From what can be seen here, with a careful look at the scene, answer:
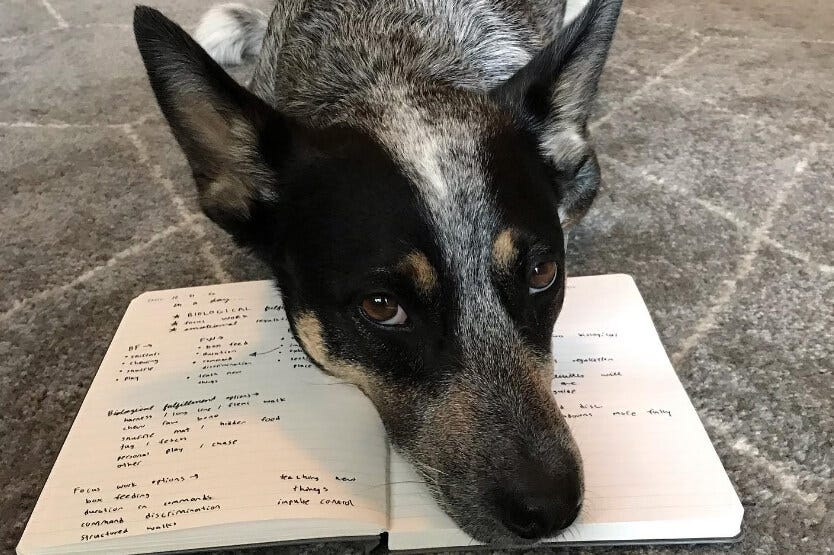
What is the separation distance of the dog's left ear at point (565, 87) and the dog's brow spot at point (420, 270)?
0.44 meters

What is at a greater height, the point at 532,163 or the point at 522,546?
the point at 532,163

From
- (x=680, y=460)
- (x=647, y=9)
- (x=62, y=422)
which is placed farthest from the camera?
(x=647, y=9)

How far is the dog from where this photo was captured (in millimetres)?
1222

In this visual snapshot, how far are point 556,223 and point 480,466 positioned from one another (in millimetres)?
467

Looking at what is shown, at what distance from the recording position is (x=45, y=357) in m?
1.72

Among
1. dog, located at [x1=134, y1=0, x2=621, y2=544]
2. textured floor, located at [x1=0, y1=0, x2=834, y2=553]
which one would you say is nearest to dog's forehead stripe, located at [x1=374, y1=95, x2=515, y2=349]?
dog, located at [x1=134, y1=0, x2=621, y2=544]

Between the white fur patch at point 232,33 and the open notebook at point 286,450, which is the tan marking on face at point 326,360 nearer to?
the open notebook at point 286,450

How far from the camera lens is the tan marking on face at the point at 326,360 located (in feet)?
4.49

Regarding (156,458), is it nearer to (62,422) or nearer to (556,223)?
(62,422)

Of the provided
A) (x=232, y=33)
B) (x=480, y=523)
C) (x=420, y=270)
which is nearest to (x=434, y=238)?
(x=420, y=270)

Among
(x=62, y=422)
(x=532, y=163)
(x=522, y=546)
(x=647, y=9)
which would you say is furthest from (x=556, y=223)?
(x=647, y=9)

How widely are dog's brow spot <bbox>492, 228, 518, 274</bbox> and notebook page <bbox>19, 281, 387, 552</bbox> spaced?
0.41 m

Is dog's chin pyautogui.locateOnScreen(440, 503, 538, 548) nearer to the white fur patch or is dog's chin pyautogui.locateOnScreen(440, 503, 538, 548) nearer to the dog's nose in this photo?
the dog's nose

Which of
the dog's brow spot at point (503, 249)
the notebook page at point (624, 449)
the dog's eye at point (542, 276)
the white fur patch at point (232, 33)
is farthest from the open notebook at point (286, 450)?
the white fur patch at point (232, 33)
